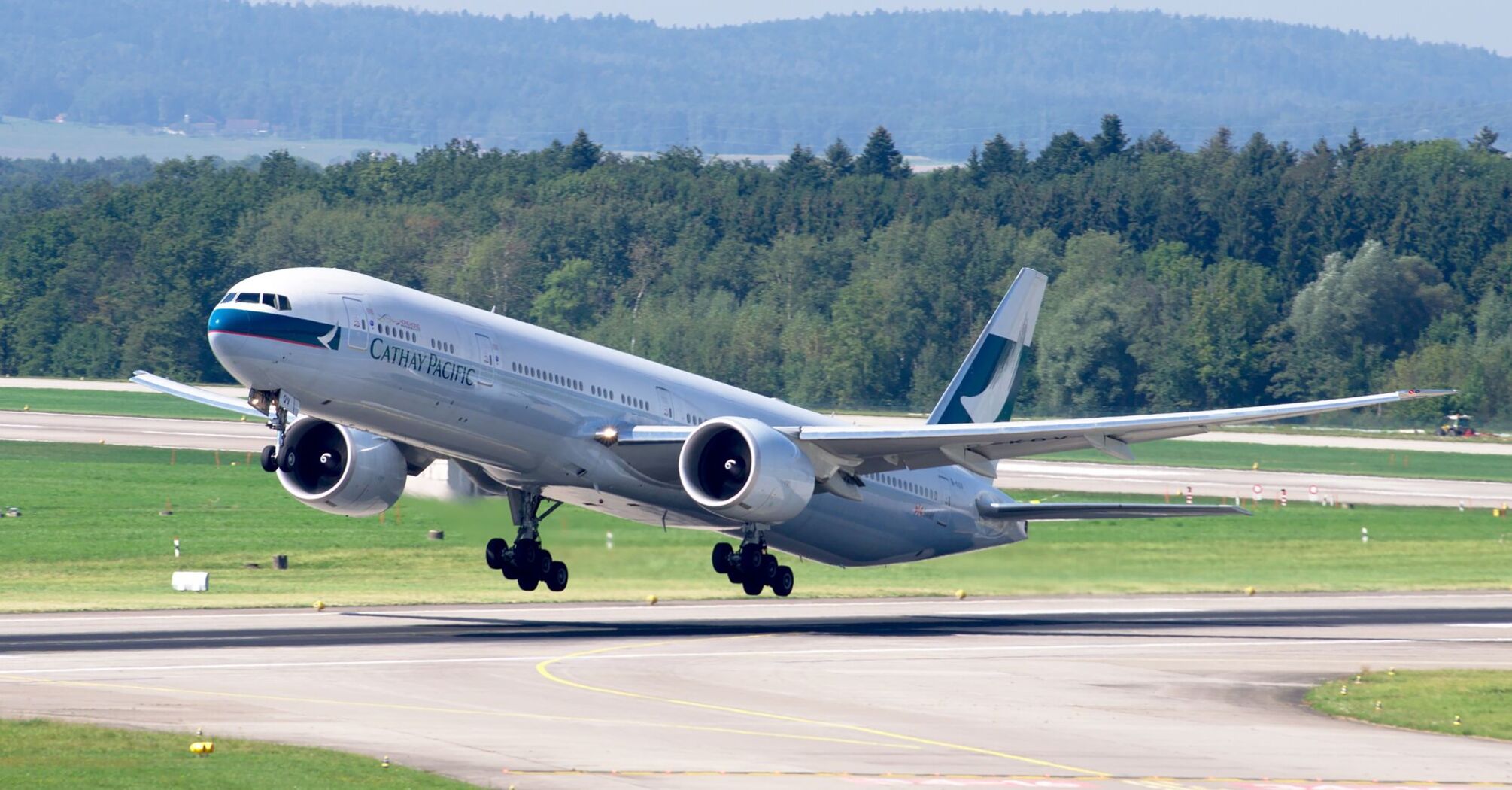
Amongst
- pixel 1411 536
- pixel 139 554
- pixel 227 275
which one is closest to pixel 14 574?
pixel 139 554

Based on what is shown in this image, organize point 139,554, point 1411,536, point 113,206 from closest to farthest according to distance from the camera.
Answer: point 139,554
point 1411,536
point 113,206

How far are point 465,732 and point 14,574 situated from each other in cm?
3120

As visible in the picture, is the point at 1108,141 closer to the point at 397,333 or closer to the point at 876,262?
the point at 876,262

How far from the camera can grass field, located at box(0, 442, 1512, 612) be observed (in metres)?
47.2

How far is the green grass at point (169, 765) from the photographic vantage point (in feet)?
72.7

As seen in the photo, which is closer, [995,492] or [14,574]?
[995,492]

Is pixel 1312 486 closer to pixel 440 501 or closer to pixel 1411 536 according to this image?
pixel 1411 536

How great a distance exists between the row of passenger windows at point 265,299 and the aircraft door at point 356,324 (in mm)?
1098

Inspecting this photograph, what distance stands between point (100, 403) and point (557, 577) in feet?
232

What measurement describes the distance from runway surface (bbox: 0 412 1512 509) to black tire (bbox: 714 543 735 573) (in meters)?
37.2

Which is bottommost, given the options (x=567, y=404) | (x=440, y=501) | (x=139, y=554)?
(x=139, y=554)

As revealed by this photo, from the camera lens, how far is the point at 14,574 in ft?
173

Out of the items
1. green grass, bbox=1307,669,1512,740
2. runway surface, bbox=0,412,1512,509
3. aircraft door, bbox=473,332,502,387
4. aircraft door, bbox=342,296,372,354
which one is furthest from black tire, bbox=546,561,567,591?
runway surface, bbox=0,412,1512,509

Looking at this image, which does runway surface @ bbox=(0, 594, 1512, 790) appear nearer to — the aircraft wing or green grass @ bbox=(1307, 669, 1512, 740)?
green grass @ bbox=(1307, 669, 1512, 740)
